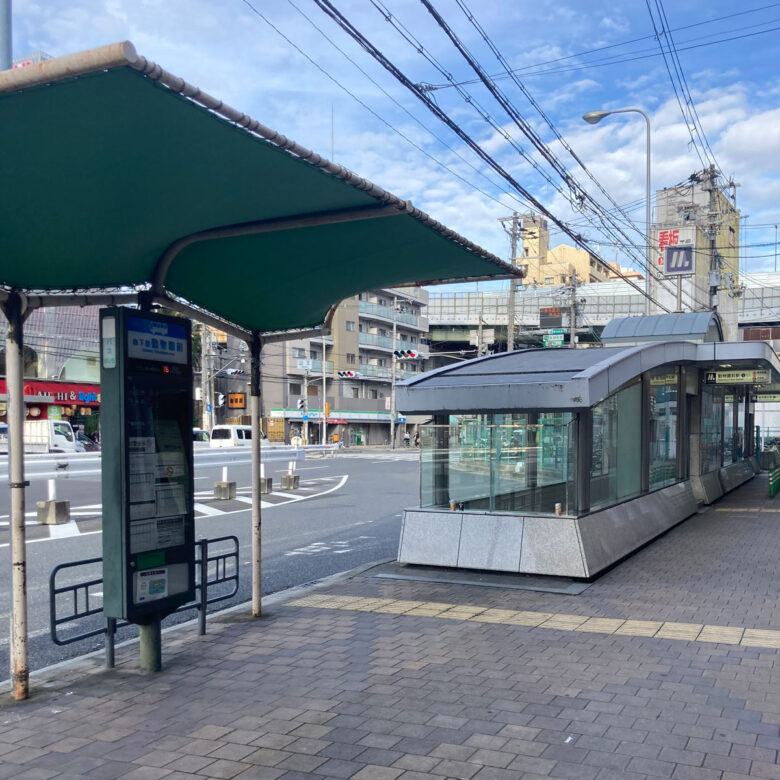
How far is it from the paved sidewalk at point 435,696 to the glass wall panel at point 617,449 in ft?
6.70

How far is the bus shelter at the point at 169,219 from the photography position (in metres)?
3.42

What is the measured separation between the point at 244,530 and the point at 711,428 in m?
10.8

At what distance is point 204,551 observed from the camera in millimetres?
6645

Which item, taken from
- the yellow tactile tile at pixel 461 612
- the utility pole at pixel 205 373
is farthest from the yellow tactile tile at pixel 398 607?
the utility pole at pixel 205 373

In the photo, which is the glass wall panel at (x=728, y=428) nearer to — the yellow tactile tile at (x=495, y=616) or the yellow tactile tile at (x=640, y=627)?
the yellow tactile tile at (x=640, y=627)

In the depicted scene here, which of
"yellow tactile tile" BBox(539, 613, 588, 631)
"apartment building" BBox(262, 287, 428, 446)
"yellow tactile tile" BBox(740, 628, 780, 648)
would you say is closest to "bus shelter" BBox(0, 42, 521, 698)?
"yellow tactile tile" BBox(539, 613, 588, 631)

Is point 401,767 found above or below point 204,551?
below

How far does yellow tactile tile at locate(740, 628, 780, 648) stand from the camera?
20.1 ft

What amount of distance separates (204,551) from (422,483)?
3.82m

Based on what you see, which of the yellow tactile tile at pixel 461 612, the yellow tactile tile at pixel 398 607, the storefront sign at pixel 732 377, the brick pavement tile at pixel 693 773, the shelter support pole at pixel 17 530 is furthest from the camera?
the storefront sign at pixel 732 377

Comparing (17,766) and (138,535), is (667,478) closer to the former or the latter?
(138,535)

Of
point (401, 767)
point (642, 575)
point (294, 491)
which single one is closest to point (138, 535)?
point (401, 767)

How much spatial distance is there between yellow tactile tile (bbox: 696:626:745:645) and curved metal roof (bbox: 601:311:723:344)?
32.4ft

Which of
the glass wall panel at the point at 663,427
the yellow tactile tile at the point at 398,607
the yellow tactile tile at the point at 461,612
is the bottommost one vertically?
the yellow tactile tile at the point at 398,607
